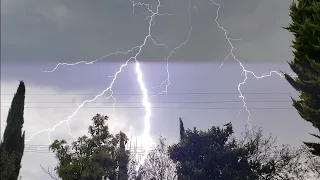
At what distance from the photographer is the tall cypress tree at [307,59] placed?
13602mm

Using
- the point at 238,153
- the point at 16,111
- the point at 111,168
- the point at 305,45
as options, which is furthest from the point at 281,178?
the point at 16,111

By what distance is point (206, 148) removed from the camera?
30719 millimetres

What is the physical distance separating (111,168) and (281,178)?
1340 cm

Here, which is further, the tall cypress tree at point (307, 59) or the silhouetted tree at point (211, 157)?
the silhouetted tree at point (211, 157)

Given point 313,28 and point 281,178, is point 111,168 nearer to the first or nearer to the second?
point 281,178

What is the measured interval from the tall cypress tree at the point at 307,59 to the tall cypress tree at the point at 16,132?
19999 millimetres

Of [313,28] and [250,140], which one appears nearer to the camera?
[313,28]

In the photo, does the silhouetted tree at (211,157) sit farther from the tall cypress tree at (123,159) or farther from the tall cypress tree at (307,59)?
the tall cypress tree at (307,59)

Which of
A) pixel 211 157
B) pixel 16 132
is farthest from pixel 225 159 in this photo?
pixel 16 132

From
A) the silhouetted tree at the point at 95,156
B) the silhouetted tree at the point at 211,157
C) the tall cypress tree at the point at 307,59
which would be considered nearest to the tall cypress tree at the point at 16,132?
the silhouetted tree at the point at 95,156

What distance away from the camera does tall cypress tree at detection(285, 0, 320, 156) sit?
1360 cm

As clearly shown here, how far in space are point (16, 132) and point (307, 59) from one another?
21523mm

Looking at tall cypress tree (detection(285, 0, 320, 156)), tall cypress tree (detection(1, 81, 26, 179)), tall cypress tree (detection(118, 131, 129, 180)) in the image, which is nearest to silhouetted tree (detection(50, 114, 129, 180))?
tall cypress tree (detection(118, 131, 129, 180))

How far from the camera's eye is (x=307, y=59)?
14.2 metres
